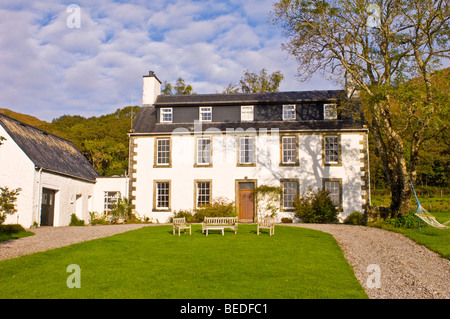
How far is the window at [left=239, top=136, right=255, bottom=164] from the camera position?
26750 mm

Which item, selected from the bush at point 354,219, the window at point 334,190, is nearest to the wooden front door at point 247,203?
the window at point 334,190

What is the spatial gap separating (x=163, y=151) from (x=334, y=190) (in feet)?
37.3

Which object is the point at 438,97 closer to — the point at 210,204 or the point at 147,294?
the point at 210,204

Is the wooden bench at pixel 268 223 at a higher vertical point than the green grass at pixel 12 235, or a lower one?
higher

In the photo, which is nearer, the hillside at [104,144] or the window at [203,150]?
the window at [203,150]

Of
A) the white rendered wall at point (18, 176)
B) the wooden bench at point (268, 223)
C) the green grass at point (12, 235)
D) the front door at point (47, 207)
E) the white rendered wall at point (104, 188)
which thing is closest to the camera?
the green grass at point (12, 235)

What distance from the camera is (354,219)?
24500 millimetres

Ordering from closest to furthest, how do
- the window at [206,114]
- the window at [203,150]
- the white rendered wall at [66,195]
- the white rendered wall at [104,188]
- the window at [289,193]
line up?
the white rendered wall at [66,195], the window at [289,193], the window at [203,150], the white rendered wall at [104,188], the window at [206,114]

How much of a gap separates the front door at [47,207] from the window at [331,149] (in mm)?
16735

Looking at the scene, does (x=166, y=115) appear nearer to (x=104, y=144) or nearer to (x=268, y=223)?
(x=268, y=223)

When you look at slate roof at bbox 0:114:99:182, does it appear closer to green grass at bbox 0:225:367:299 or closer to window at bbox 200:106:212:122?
window at bbox 200:106:212:122

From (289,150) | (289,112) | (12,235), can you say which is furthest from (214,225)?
(289,112)

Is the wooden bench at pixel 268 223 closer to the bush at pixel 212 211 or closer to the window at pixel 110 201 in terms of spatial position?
the bush at pixel 212 211

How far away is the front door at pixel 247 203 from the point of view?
26.3 m
